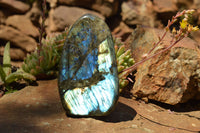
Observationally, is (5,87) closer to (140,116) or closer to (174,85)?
(140,116)

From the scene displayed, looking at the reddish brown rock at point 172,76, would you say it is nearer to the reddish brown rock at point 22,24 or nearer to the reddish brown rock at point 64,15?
the reddish brown rock at point 64,15

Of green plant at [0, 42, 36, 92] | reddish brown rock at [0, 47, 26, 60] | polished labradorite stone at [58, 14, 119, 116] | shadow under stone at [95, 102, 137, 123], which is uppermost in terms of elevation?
polished labradorite stone at [58, 14, 119, 116]

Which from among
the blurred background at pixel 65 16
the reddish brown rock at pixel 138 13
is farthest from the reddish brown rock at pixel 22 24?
the reddish brown rock at pixel 138 13

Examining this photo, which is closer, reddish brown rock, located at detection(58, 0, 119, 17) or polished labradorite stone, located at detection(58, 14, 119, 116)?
polished labradorite stone, located at detection(58, 14, 119, 116)

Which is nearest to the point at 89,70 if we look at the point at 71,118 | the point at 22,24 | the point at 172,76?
the point at 71,118

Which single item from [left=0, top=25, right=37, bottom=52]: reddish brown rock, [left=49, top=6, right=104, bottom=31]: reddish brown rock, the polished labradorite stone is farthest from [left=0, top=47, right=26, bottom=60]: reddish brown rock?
the polished labradorite stone

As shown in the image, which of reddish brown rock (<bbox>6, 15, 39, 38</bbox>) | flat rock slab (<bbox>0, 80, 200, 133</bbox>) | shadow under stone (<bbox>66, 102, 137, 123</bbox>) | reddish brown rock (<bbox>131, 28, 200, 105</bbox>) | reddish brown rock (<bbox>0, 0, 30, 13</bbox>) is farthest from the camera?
reddish brown rock (<bbox>6, 15, 39, 38</bbox>)

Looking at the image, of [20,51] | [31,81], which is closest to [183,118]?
[31,81]

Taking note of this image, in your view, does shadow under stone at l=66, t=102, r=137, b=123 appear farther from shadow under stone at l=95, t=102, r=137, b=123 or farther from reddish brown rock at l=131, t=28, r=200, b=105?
reddish brown rock at l=131, t=28, r=200, b=105
